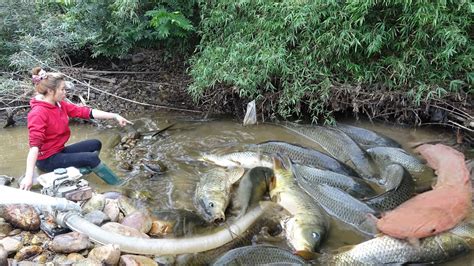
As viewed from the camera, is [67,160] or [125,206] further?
[67,160]

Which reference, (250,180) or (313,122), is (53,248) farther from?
(313,122)

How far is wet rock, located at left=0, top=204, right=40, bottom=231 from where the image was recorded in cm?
390

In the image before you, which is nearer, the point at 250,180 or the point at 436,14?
the point at 250,180

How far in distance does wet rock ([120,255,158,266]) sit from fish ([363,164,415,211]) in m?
2.11

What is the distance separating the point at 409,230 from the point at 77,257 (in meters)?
2.67

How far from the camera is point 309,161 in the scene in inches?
213

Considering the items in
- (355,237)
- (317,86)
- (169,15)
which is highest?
(169,15)

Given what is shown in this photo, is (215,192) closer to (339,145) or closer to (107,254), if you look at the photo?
(107,254)

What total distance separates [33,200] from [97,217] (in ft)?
1.91

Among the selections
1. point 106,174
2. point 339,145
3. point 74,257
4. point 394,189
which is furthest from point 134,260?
point 339,145

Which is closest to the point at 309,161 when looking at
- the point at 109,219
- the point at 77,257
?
the point at 109,219

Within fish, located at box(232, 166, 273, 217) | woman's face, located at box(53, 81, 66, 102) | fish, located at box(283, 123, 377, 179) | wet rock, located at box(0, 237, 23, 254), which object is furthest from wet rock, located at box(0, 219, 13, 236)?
fish, located at box(283, 123, 377, 179)

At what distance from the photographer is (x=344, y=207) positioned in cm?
441

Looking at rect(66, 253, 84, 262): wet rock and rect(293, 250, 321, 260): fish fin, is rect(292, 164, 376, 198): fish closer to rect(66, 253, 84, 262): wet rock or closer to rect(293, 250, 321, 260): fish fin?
rect(293, 250, 321, 260): fish fin
